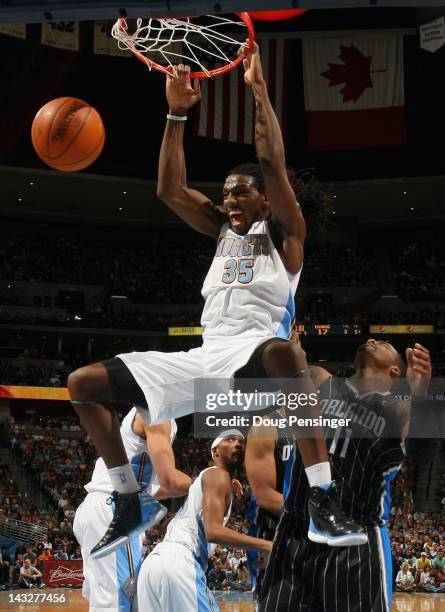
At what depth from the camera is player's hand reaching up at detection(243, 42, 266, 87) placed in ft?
Answer: 15.0

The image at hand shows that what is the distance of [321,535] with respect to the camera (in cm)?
387

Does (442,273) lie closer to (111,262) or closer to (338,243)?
(338,243)

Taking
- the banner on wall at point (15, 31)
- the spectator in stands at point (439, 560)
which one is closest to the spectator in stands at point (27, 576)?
the spectator in stands at point (439, 560)

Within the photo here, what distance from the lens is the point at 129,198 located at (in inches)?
1237

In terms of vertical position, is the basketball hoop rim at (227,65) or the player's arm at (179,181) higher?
the basketball hoop rim at (227,65)

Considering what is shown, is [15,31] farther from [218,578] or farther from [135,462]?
[135,462]

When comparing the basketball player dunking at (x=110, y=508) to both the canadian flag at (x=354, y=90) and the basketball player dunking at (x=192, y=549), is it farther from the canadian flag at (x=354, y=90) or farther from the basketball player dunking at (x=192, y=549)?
the canadian flag at (x=354, y=90)

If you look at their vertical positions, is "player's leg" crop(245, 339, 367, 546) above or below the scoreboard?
below

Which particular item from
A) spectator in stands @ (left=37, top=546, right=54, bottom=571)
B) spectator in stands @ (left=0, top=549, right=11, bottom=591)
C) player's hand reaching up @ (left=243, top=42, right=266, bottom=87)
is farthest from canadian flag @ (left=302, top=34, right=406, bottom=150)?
player's hand reaching up @ (left=243, top=42, right=266, bottom=87)

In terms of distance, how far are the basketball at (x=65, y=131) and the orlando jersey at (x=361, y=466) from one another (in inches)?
167

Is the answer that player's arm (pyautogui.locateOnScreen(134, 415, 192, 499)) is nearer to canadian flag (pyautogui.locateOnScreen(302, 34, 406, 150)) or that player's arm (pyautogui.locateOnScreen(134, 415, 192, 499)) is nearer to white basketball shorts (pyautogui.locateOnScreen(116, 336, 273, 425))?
white basketball shorts (pyautogui.locateOnScreen(116, 336, 273, 425))

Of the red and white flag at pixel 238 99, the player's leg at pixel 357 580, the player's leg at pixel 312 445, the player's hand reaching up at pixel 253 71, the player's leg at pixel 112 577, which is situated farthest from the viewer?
the red and white flag at pixel 238 99

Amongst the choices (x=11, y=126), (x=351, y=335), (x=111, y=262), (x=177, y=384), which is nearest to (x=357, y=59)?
(x=11, y=126)

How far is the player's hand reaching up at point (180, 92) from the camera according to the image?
191 inches
